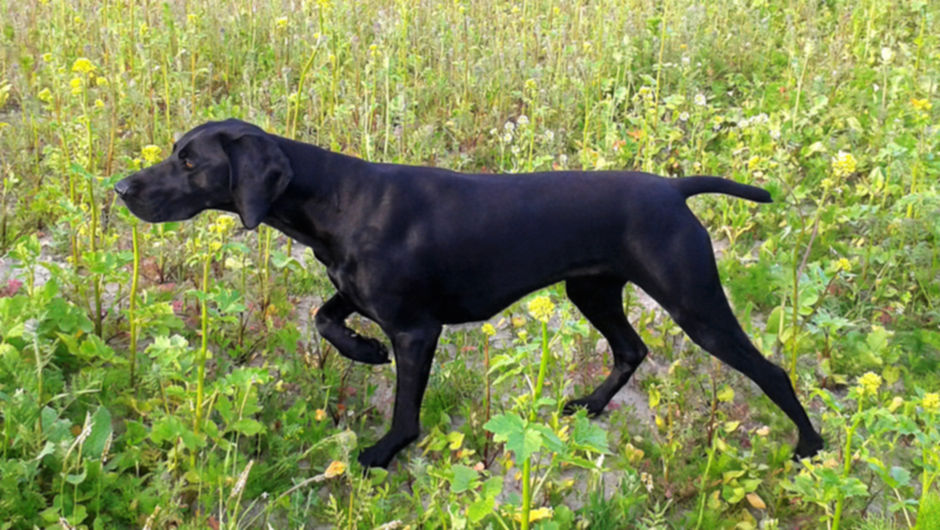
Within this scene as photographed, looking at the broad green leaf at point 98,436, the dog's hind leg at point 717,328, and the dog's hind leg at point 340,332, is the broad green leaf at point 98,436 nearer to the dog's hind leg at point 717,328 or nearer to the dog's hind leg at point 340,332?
the dog's hind leg at point 340,332

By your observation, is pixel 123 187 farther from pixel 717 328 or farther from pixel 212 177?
pixel 717 328

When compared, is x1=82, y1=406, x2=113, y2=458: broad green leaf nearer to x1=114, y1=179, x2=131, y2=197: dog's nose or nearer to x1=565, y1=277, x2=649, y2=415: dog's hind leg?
x1=114, y1=179, x2=131, y2=197: dog's nose

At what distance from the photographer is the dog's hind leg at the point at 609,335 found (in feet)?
11.8

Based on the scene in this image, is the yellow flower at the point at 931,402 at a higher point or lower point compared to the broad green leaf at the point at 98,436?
higher

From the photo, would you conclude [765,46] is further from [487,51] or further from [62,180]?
[62,180]

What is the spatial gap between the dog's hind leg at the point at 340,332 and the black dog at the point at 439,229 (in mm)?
114

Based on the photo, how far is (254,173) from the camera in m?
2.93

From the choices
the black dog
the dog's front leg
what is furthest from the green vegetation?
the black dog

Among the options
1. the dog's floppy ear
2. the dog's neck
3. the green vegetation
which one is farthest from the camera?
the dog's neck

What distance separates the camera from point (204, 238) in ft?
10.0

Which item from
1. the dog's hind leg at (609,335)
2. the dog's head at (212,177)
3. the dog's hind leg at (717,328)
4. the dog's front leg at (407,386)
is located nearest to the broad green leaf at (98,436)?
the dog's head at (212,177)

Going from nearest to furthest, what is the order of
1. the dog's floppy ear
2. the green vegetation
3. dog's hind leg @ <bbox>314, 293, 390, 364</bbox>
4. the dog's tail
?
the green vegetation, the dog's floppy ear, the dog's tail, dog's hind leg @ <bbox>314, 293, 390, 364</bbox>

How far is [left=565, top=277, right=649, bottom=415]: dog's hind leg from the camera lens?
3602 mm

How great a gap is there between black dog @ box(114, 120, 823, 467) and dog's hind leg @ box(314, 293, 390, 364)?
0.11m
